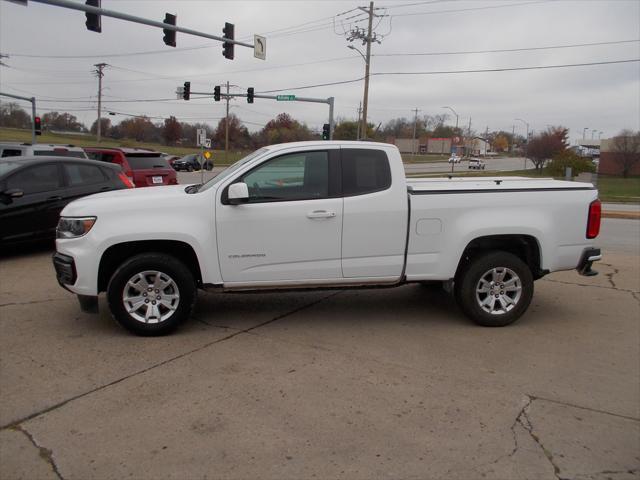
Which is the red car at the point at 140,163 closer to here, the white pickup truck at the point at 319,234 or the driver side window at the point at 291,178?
the white pickup truck at the point at 319,234

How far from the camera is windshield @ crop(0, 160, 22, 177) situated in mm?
8169

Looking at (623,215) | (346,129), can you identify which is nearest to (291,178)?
(623,215)

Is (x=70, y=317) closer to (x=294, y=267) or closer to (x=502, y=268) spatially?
(x=294, y=267)

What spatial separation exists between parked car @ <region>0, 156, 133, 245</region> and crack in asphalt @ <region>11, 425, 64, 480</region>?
544 cm

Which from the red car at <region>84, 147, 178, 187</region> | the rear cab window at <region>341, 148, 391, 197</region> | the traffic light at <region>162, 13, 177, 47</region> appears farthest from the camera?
the traffic light at <region>162, 13, 177, 47</region>

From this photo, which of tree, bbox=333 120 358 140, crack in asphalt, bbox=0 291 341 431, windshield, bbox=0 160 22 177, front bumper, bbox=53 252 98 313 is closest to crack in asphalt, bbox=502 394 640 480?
crack in asphalt, bbox=0 291 341 431

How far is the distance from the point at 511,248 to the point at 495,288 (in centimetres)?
54

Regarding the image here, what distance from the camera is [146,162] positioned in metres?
13.6

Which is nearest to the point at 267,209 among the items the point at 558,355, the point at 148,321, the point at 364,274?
the point at 364,274

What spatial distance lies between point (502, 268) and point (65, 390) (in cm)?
406

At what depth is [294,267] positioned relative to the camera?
512 cm

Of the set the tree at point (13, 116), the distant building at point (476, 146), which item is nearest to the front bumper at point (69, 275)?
the tree at point (13, 116)

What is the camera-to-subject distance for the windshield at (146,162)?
13.5 metres

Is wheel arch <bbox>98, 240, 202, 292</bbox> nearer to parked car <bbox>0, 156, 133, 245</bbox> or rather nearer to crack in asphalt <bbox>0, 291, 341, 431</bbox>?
crack in asphalt <bbox>0, 291, 341, 431</bbox>
